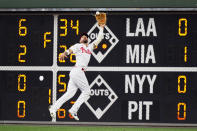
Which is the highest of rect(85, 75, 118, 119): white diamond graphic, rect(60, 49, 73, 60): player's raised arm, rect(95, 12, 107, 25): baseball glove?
rect(95, 12, 107, 25): baseball glove

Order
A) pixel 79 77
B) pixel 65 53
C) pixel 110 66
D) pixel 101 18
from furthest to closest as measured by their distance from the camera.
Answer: pixel 110 66
pixel 101 18
pixel 79 77
pixel 65 53

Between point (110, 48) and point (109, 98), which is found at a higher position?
point (110, 48)

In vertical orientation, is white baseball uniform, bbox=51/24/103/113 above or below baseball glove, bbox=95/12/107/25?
below

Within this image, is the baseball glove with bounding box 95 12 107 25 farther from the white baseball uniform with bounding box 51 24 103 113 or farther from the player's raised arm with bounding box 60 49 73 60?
the player's raised arm with bounding box 60 49 73 60

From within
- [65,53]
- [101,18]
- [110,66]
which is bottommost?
[110,66]

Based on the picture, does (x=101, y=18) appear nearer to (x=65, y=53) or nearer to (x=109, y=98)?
(x=65, y=53)

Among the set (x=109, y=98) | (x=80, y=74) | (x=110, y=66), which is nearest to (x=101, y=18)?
(x=110, y=66)

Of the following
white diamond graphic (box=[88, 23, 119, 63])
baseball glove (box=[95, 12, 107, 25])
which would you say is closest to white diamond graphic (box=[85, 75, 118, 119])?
white diamond graphic (box=[88, 23, 119, 63])
